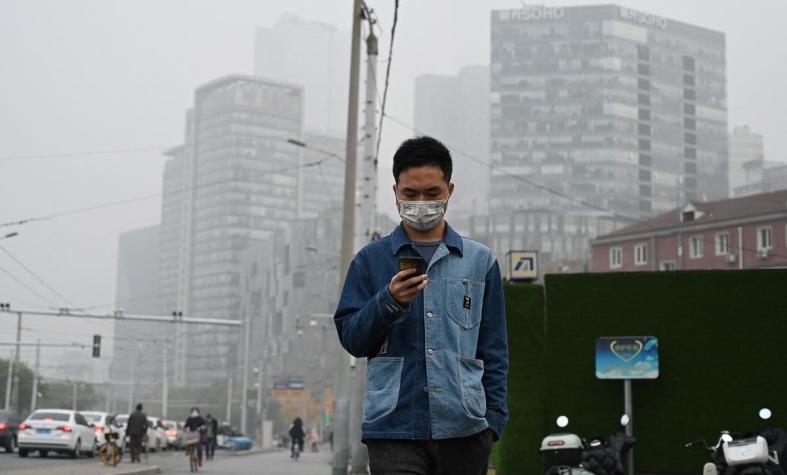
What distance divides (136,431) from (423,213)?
1222 inches

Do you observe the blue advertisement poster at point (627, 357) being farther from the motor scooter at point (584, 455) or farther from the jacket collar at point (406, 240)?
the jacket collar at point (406, 240)

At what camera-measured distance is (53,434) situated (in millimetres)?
33906

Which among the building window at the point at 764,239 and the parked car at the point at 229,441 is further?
the building window at the point at 764,239

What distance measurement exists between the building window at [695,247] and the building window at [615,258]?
7638 mm

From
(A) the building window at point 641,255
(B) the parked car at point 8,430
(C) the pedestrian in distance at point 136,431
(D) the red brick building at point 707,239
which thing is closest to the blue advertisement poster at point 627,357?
(C) the pedestrian in distance at point 136,431

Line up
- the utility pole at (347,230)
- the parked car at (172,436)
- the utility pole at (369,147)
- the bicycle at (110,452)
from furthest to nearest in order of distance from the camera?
the parked car at (172,436) → the bicycle at (110,452) → the utility pole at (369,147) → the utility pole at (347,230)

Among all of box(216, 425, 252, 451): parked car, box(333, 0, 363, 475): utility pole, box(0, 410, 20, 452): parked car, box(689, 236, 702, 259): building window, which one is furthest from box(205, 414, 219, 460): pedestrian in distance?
box(689, 236, 702, 259): building window

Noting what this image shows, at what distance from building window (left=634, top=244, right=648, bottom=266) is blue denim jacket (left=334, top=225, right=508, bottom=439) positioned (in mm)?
87822

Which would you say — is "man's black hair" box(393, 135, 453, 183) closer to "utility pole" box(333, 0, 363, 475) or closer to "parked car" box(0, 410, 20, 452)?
"utility pole" box(333, 0, 363, 475)

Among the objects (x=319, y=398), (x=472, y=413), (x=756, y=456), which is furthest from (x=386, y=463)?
(x=319, y=398)

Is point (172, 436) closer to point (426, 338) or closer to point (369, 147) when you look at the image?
point (369, 147)

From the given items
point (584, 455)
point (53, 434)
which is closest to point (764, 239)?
point (53, 434)

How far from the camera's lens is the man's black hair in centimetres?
420

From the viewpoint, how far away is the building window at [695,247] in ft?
282
